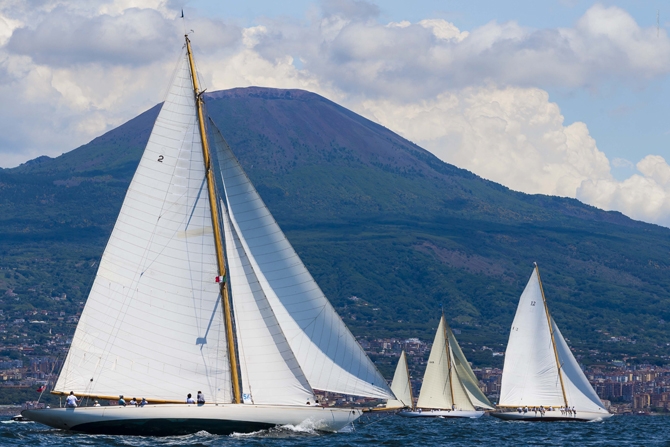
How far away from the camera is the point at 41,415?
148 feet

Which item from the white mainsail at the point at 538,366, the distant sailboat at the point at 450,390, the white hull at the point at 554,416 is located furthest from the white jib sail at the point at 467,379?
the white mainsail at the point at 538,366

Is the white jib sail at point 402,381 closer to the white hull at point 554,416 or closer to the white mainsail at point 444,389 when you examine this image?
the white mainsail at point 444,389

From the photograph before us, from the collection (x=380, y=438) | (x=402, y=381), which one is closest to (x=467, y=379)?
(x=402, y=381)

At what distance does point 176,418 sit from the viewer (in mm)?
43750

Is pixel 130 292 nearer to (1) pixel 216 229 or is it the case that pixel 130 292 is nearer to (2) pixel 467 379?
(1) pixel 216 229

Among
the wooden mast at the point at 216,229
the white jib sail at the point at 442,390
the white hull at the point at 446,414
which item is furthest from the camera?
the white jib sail at the point at 442,390

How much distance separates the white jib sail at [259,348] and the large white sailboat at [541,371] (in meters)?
38.3

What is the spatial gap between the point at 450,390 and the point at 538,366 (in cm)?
1899

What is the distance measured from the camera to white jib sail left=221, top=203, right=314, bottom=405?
146 ft

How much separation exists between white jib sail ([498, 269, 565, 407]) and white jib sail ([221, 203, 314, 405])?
38.3 metres

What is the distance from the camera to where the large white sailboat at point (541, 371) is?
265 ft

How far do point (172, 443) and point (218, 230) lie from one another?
803 centimetres

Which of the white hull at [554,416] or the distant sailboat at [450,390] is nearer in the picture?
the white hull at [554,416]

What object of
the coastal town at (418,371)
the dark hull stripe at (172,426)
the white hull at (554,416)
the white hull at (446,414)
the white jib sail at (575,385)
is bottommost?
the dark hull stripe at (172,426)
